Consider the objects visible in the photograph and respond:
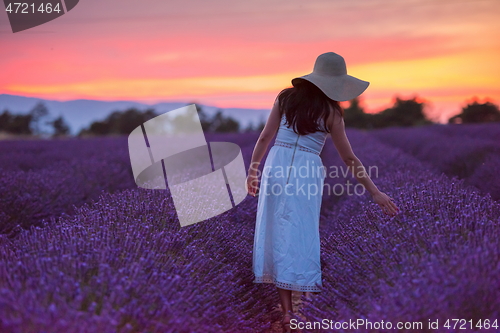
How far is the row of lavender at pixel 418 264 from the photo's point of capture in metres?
1.53

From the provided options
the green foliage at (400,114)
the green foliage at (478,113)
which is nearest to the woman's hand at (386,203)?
the green foliage at (478,113)

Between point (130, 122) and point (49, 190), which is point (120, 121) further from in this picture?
point (49, 190)

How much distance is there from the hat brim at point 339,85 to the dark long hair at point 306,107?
7 centimetres

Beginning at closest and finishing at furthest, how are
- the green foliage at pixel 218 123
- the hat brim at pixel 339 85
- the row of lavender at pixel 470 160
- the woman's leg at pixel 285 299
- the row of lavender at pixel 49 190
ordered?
1. the hat brim at pixel 339 85
2. the woman's leg at pixel 285 299
3. the row of lavender at pixel 49 190
4. the row of lavender at pixel 470 160
5. the green foliage at pixel 218 123

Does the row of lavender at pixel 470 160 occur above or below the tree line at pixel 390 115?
above

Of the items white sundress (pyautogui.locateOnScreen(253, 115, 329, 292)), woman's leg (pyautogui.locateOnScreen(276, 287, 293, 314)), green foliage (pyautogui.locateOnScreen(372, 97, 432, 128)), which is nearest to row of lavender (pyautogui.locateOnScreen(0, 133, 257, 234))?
white sundress (pyautogui.locateOnScreen(253, 115, 329, 292))

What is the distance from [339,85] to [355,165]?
45 cm

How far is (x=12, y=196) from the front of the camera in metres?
3.55

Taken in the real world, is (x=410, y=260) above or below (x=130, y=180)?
above

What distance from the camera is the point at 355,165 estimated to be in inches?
99.3

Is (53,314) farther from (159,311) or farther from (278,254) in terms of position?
(278,254)

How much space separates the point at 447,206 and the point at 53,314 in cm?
197

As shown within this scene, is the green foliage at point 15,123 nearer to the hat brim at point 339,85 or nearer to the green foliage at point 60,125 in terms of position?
the green foliage at point 60,125

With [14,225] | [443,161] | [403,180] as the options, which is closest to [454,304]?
[403,180]
